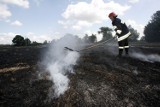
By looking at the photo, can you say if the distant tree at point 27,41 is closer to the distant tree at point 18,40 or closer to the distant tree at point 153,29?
the distant tree at point 18,40

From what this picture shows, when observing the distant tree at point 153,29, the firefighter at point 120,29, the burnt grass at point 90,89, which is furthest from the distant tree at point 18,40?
the distant tree at point 153,29

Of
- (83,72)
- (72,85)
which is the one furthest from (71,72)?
(72,85)

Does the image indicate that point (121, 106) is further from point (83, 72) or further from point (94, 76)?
point (83, 72)

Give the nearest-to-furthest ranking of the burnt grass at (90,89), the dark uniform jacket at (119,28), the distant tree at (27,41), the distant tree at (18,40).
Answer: the burnt grass at (90,89) → the dark uniform jacket at (119,28) → the distant tree at (18,40) → the distant tree at (27,41)

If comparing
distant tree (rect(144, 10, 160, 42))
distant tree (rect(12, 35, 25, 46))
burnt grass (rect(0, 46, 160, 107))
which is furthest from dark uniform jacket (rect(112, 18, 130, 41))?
distant tree (rect(144, 10, 160, 42))

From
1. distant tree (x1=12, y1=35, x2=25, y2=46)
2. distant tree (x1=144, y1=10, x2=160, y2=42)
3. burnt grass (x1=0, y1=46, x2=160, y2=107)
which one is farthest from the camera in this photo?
distant tree (x1=144, y1=10, x2=160, y2=42)

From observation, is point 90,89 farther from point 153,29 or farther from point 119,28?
point 153,29

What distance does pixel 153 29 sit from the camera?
38281 millimetres

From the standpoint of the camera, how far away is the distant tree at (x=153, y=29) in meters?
37.5

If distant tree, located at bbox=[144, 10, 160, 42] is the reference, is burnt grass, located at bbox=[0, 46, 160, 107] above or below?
below

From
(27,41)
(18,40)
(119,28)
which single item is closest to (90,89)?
(119,28)

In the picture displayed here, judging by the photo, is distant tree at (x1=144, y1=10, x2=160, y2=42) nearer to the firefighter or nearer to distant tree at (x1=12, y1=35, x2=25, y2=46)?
distant tree at (x1=12, y1=35, x2=25, y2=46)

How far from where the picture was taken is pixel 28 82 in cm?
578

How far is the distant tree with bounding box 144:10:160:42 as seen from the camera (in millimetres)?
37500
